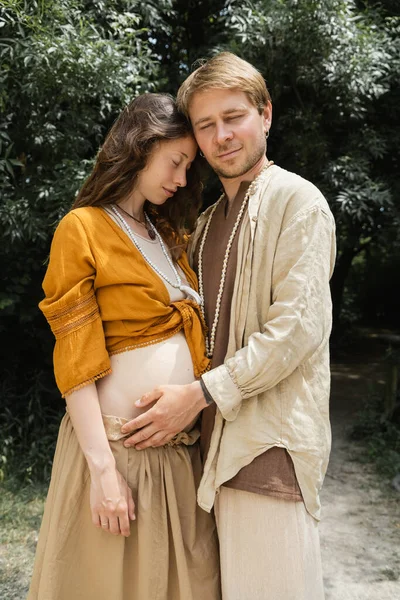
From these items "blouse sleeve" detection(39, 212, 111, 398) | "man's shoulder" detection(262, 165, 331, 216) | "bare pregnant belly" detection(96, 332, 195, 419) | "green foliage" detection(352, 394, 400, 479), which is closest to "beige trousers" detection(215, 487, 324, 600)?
"bare pregnant belly" detection(96, 332, 195, 419)

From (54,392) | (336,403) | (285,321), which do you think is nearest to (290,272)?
(285,321)

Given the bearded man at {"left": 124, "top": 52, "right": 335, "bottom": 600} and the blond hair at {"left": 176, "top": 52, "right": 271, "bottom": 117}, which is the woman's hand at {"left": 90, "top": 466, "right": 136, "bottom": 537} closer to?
the bearded man at {"left": 124, "top": 52, "right": 335, "bottom": 600}

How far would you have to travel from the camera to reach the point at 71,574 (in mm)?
1711

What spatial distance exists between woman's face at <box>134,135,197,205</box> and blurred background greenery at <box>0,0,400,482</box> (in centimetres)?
190

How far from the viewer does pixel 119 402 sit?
172 centimetres

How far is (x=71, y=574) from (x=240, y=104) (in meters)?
1.53

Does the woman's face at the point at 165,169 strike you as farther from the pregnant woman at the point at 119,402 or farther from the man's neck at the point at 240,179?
the man's neck at the point at 240,179

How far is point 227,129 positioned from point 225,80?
0.15 m

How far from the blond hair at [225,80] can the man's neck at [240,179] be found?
176 millimetres

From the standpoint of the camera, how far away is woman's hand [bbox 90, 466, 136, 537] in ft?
5.31

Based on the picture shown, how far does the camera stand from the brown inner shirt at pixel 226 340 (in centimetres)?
162

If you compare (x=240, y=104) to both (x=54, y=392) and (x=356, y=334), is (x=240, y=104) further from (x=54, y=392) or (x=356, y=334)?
(x=356, y=334)

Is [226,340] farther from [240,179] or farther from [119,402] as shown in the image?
[240,179]

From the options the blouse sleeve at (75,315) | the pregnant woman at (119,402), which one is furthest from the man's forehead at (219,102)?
the blouse sleeve at (75,315)
